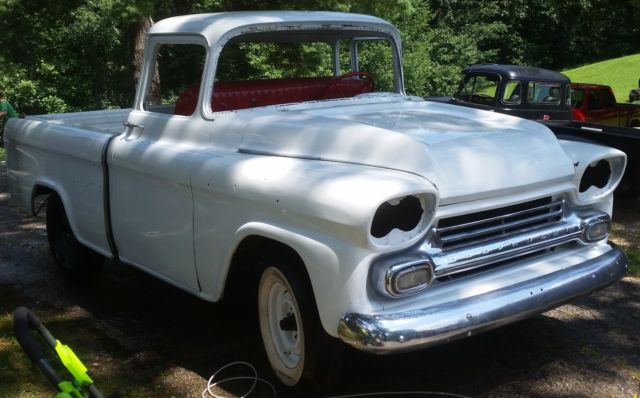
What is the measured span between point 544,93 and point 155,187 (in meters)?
8.69

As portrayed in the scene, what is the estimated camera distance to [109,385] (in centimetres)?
357

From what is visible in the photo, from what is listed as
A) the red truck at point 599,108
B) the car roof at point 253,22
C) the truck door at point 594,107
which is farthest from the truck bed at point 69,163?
the truck door at point 594,107

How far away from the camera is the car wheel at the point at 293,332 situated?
3.11 metres

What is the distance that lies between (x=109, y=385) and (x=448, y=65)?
984 inches

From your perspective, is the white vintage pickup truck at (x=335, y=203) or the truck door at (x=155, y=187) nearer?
the white vintage pickup truck at (x=335, y=203)

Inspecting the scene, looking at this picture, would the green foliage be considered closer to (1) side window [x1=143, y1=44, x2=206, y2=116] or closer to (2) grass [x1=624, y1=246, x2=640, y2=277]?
(1) side window [x1=143, y1=44, x2=206, y2=116]

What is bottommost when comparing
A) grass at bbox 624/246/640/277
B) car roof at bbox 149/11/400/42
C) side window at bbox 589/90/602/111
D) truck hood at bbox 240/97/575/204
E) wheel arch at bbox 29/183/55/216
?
grass at bbox 624/246/640/277

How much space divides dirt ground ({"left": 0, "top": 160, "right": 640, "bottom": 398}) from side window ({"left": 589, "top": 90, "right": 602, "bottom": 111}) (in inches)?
344

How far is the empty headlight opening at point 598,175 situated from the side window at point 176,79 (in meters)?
2.32

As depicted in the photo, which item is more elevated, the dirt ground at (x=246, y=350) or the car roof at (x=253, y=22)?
the car roof at (x=253, y=22)

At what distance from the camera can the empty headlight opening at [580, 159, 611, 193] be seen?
381 cm

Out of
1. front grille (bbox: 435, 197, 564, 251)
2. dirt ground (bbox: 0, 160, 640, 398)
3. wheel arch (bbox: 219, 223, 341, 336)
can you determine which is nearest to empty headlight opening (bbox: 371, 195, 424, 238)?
front grille (bbox: 435, 197, 564, 251)

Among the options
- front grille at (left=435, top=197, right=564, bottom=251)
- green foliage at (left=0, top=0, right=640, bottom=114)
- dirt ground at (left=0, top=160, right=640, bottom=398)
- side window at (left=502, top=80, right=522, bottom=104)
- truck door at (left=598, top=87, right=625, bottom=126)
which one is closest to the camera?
front grille at (left=435, top=197, right=564, bottom=251)

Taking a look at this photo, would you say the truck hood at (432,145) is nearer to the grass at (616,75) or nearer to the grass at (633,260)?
the grass at (633,260)
